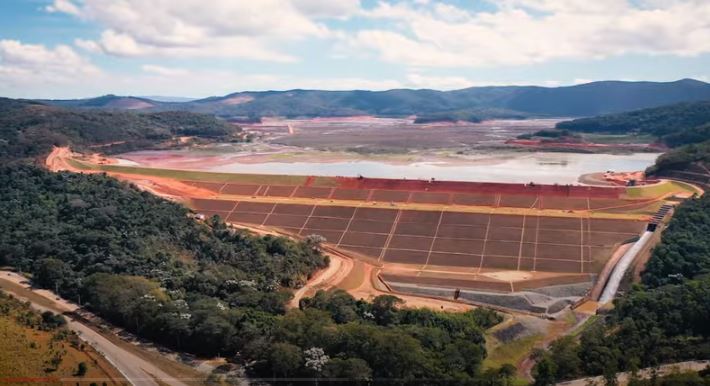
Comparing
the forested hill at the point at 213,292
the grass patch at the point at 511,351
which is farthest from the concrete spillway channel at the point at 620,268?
the forested hill at the point at 213,292

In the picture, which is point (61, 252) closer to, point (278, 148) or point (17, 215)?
point (17, 215)

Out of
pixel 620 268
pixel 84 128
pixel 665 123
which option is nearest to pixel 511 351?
pixel 620 268

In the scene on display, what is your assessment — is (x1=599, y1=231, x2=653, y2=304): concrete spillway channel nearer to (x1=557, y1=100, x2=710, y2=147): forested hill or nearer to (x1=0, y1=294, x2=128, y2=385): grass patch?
(x1=0, y1=294, x2=128, y2=385): grass patch

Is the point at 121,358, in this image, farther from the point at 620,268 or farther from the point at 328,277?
the point at 620,268

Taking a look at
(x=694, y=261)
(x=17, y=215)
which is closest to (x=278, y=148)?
(x=17, y=215)

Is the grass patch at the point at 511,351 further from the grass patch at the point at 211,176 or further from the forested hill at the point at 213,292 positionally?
the grass patch at the point at 211,176
